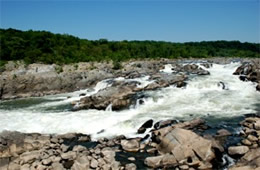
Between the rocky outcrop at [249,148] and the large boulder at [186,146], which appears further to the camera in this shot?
the large boulder at [186,146]

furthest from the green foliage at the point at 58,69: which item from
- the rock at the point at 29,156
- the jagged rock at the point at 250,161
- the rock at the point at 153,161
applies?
the jagged rock at the point at 250,161

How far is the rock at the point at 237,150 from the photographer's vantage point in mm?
10633

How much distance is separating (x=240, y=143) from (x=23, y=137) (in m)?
10.6

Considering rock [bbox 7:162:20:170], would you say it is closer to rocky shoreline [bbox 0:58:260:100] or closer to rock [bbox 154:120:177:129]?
rock [bbox 154:120:177:129]

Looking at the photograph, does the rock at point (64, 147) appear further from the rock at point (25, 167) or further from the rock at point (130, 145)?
the rock at point (130, 145)

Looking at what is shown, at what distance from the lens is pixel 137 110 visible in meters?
18.5

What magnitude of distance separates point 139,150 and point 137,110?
660 centimetres

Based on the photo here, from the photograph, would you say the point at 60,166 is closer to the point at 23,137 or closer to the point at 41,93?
the point at 23,137

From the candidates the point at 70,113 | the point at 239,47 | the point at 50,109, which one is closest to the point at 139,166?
the point at 70,113

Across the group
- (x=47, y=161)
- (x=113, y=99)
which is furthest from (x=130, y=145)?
(x=113, y=99)

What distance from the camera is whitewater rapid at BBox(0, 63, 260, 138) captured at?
15.5 m

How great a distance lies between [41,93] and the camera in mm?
26828

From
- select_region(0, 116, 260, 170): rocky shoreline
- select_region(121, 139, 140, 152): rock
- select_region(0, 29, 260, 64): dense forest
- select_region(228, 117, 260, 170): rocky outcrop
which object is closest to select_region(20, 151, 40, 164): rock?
select_region(0, 116, 260, 170): rocky shoreline

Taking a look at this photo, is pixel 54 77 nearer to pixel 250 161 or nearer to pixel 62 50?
pixel 62 50
